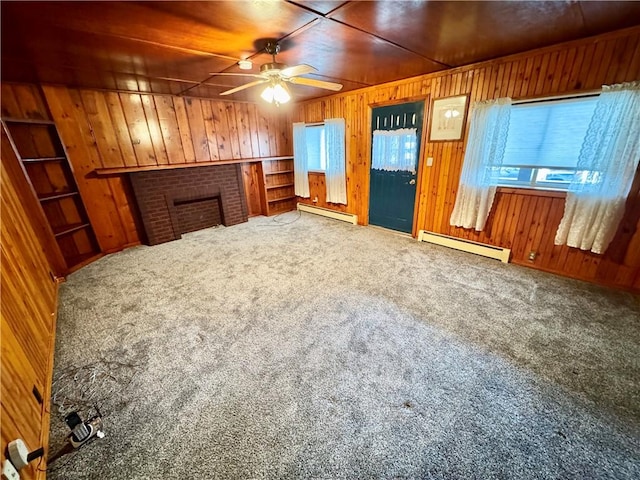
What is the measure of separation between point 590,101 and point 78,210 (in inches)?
243

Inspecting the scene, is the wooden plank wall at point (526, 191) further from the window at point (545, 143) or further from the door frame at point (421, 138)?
the window at point (545, 143)

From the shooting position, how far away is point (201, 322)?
2.27 meters

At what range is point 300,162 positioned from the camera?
548 centimetres

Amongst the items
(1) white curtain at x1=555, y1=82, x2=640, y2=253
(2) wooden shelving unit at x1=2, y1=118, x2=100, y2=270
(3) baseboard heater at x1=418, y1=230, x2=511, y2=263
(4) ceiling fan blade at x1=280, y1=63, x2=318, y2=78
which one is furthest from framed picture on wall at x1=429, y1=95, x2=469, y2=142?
(2) wooden shelving unit at x1=2, y1=118, x2=100, y2=270

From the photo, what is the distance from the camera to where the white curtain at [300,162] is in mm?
5277

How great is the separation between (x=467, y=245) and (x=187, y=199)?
14.8ft

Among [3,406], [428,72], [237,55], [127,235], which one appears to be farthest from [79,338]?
[428,72]

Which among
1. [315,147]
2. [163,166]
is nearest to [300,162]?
[315,147]

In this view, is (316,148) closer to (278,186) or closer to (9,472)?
(278,186)

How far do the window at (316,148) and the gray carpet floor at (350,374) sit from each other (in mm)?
2998

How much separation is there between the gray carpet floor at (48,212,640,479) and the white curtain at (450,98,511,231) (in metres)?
0.76

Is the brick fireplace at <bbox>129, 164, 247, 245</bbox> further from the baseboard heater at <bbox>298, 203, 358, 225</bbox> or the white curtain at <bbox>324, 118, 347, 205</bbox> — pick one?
the white curtain at <bbox>324, 118, 347, 205</bbox>

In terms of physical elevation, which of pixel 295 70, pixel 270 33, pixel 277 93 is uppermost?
pixel 270 33

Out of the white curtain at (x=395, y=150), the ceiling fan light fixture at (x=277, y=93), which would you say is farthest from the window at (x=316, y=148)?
the ceiling fan light fixture at (x=277, y=93)
